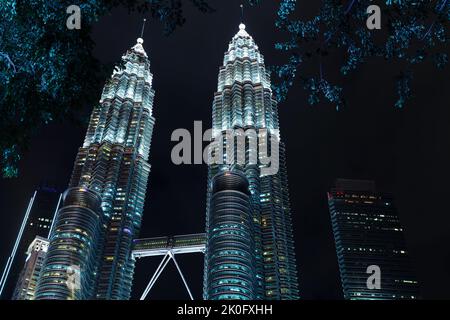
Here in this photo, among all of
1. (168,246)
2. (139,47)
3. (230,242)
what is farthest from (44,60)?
(139,47)

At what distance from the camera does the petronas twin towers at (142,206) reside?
11288 cm

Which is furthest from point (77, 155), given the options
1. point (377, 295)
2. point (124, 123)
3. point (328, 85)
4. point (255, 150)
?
point (328, 85)

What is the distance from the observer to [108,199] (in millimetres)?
147625

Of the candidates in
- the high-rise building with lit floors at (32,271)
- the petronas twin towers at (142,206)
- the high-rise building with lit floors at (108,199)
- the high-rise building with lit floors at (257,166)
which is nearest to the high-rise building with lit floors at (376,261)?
the high-rise building with lit floors at (257,166)

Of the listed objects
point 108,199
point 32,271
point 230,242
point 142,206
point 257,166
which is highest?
point 257,166

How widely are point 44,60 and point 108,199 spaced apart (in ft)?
466

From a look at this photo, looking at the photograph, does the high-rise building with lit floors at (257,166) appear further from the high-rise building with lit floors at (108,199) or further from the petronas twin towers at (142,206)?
the high-rise building with lit floors at (108,199)

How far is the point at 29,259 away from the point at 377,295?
439ft

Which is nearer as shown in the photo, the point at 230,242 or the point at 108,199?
the point at 230,242

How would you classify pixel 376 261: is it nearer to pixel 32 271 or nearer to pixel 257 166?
pixel 257 166

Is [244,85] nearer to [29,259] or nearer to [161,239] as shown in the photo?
[161,239]

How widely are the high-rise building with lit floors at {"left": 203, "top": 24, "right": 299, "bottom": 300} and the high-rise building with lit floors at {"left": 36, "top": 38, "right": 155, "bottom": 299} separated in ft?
93.2

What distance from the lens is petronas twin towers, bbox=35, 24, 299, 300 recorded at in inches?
4444

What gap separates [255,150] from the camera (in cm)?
15650
